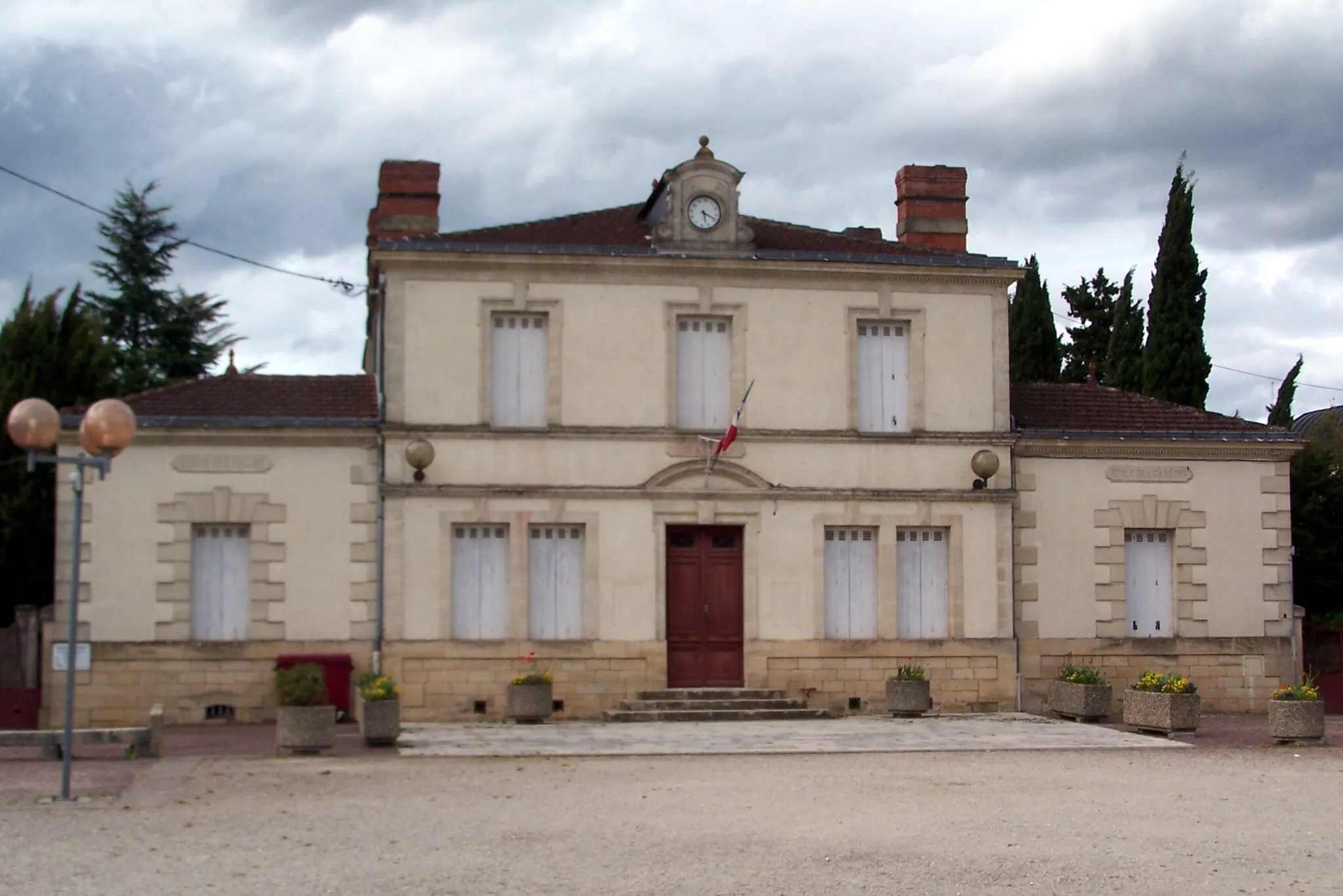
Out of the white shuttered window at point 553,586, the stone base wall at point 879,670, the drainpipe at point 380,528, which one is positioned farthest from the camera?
the stone base wall at point 879,670

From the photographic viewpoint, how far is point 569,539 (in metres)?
21.5

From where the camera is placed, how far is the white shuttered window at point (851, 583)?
22.0 m

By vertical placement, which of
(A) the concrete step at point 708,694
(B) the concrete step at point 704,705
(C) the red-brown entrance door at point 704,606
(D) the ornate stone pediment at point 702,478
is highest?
(D) the ornate stone pediment at point 702,478

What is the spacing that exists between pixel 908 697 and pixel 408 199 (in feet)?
30.0

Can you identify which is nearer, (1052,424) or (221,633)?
(221,633)

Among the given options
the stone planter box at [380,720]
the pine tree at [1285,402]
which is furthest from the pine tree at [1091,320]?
the stone planter box at [380,720]

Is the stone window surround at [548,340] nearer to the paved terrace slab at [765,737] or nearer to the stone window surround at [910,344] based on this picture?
the stone window surround at [910,344]

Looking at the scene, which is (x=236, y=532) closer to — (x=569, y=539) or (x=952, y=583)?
(x=569, y=539)

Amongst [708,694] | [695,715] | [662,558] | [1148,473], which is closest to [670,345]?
[662,558]

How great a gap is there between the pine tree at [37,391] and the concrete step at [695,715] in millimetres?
8604

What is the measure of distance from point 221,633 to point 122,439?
7562 millimetres

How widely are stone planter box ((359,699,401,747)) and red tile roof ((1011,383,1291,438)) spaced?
31.7 feet

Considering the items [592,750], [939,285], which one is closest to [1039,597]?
[939,285]

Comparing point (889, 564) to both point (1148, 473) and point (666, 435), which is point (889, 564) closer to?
point (666, 435)
